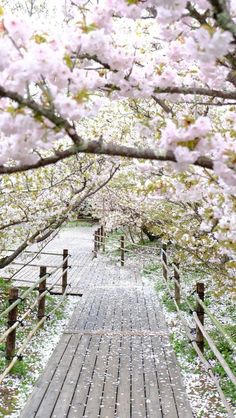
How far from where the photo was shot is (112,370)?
6.10 meters

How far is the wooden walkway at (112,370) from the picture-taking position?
498cm

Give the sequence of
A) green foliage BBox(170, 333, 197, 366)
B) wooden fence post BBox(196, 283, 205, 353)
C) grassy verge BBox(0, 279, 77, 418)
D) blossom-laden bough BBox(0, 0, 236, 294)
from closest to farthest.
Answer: blossom-laden bough BBox(0, 0, 236, 294) < grassy verge BBox(0, 279, 77, 418) < wooden fence post BBox(196, 283, 205, 353) < green foliage BBox(170, 333, 197, 366)

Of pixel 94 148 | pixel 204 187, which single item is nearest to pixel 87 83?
pixel 94 148

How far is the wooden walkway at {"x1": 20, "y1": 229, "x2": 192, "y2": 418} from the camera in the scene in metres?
4.98

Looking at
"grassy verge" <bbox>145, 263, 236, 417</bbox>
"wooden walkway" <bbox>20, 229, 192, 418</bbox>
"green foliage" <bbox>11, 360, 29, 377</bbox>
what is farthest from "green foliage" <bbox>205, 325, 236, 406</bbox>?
"green foliage" <bbox>11, 360, 29, 377</bbox>

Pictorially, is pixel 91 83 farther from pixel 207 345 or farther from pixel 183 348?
pixel 207 345

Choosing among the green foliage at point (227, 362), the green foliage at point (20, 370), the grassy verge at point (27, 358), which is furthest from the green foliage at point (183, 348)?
the green foliage at point (20, 370)

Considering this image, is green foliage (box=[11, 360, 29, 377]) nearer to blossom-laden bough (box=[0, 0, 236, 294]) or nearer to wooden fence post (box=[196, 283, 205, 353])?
wooden fence post (box=[196, 283, 205, 353])

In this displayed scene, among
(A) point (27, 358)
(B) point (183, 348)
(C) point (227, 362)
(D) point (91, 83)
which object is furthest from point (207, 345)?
(D) point (91, 83)

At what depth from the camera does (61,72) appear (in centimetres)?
223

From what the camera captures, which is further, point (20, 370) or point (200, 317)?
point (200, 317)

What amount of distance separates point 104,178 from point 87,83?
6.38m

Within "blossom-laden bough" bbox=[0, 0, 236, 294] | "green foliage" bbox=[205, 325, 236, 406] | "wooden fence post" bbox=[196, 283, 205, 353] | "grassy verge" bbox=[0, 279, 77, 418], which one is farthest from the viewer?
"wooden fence post" bbox=[196, 283, 205, 353]

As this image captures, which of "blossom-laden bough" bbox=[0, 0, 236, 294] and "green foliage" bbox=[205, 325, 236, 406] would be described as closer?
"blossom-laden bough" bbox=[0, 0, 236, 294]
